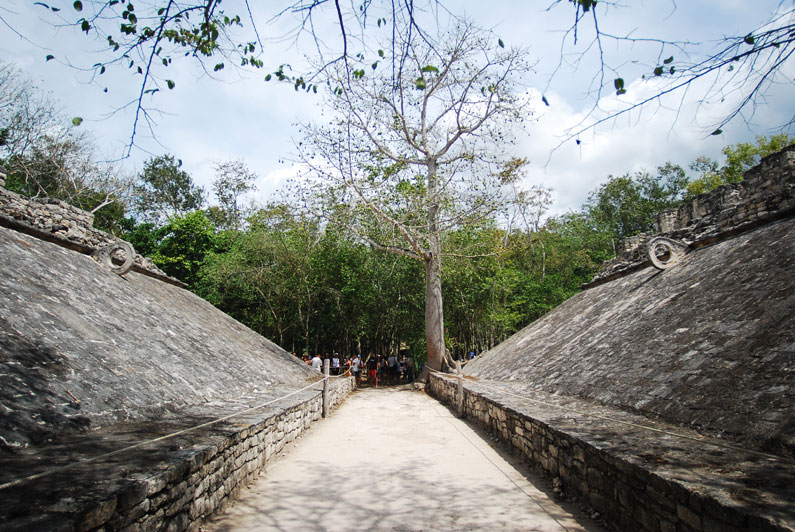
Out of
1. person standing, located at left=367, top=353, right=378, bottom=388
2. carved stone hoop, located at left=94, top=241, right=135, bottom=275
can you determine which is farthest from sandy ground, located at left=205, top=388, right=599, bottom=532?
person standing, located at left=367, top=353, right=378, bottom=388

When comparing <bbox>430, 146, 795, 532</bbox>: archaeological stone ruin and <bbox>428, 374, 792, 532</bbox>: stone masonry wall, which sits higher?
<bbox>430, 146, 795, 532</bbox>: archaeological stone ruin

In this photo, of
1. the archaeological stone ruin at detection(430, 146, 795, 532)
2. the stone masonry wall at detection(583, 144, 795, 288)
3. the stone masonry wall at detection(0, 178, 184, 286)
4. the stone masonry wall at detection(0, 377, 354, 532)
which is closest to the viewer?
the stone masonry wall at detection(0, 377, 354, 532)

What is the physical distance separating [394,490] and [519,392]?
3673 millimetres

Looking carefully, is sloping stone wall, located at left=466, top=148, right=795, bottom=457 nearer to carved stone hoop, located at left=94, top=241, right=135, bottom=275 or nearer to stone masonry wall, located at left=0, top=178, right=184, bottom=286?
carved stone hoop, located at left=94, top=241, right=135, bottom=275

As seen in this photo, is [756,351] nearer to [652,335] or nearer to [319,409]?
[652,335]

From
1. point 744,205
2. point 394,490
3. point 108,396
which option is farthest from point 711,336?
point 108,396

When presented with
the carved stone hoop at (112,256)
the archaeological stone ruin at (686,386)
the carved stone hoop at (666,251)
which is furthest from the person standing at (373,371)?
the carved stone hoop at (666,251)

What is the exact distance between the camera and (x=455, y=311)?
2442 cm

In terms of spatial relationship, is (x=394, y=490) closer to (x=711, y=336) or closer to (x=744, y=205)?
(x=711, y=336)

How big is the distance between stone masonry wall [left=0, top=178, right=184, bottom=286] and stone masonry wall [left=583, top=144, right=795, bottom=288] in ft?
36.6

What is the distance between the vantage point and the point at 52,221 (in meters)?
8.09

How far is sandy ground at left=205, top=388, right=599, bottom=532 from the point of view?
375 cm

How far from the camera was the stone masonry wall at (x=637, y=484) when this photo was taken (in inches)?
87.0

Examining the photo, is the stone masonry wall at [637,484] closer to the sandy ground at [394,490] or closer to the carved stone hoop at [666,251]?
the sandy ground at [394,490]
